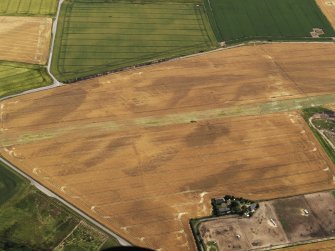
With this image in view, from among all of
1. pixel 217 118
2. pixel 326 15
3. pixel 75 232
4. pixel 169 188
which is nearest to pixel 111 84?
pixel 217 118

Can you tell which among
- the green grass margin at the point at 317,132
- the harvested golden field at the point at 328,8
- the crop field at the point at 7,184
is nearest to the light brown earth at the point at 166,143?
the green grass margin at the point at 317,132

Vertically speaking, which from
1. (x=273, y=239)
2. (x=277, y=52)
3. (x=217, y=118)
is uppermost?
(x=277, y=52)

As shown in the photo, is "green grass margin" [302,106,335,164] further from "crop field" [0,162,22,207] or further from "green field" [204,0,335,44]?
"crop field" [0,162,22,207]

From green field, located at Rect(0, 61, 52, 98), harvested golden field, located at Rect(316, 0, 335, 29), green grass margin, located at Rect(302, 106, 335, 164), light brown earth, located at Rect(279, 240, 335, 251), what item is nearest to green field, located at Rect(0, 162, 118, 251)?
green field, located at Rect(0, 61, 52, 98)

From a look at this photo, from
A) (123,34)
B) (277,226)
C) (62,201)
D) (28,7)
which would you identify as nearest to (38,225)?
(62,201)

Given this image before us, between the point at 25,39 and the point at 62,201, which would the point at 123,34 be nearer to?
the point at 25,39

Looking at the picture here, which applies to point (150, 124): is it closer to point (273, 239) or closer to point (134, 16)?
point (273, 239)
